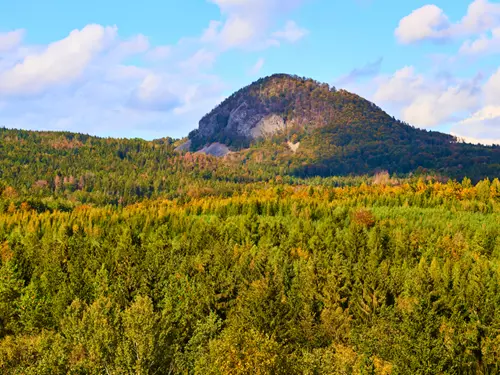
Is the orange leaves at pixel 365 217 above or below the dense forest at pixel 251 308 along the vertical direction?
above

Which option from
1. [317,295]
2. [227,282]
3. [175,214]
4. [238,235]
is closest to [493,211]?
[238,235]

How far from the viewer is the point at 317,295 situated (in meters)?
82.9

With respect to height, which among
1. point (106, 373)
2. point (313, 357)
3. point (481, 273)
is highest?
point (481, 273)

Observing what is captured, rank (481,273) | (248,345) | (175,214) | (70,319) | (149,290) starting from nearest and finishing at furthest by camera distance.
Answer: (248,345) → (70,319) → (481,273) → (149,290) → (175,214)

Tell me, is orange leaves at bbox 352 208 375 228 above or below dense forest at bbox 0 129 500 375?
above

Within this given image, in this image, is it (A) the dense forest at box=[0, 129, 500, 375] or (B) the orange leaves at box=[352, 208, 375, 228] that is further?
(B) the orange leaves at box=[352, 208, 375, 228]

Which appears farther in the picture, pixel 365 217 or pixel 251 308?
pixel 365 217

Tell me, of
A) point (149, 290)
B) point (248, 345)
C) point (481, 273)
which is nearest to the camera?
point (248, 345)

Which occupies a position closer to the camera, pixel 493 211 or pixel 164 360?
pixel 164 360

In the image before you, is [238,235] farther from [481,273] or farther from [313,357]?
[313,357]

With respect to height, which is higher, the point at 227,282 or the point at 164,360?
the point at 227,282

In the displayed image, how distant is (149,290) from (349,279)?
35638mm

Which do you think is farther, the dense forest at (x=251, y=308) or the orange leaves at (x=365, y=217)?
the orange leaves at (x=365, y=217)

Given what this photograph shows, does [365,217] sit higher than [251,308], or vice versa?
[365,217]
